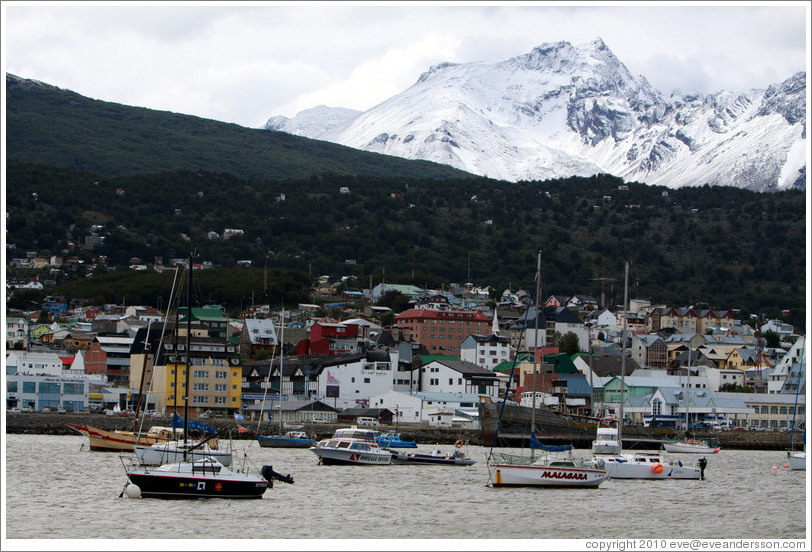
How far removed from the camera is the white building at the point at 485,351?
432 feet

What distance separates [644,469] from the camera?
57688 millimetres

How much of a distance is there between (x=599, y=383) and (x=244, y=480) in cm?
7897

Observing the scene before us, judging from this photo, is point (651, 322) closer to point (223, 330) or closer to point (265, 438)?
point (223, 330)

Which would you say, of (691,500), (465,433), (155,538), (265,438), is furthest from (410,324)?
(155,538)

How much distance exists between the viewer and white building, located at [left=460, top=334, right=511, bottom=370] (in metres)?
132

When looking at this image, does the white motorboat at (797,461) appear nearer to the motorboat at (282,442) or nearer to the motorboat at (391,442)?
the motorboat at (391,442)

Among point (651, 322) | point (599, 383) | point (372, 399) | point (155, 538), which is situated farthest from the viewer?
point (651, 322)

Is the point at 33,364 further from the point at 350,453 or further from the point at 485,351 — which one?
the point at 350,453

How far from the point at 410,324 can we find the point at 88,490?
98477 mm

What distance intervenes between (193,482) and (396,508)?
6796 millimetres

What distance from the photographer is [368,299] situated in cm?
18162

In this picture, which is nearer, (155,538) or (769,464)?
(155,538)

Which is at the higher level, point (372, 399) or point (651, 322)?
point (651, 322)

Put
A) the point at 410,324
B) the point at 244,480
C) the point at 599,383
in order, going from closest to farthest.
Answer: the point at 244,480, the point at 599,383, the point at 410,324
